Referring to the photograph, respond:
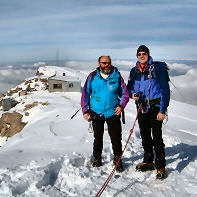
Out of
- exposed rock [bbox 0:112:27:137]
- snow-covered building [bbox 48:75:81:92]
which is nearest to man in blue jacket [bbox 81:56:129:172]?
exposed rock [bbox 0:112:27:137]

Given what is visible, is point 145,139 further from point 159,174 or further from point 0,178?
point 0,178

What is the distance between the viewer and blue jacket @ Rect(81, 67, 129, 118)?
733 centimetres

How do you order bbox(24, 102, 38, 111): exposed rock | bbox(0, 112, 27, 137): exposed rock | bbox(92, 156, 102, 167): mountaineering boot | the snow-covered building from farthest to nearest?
the snow-covered building < bbox(24, 102, 38, 111): exposed rock < bbox(0, 112, 27, 137): exposed rock < bbox(92, 156, 102, 167): mountaineering boot

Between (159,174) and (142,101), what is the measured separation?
1910 millimetres

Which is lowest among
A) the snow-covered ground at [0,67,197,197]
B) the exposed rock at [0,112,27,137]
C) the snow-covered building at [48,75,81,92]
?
the exposed rock at [0,112,27,137]

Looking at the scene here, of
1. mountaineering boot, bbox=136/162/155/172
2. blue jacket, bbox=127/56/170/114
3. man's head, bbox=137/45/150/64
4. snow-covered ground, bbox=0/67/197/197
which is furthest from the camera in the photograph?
mountaineering boot, bbox=136/162/155/172

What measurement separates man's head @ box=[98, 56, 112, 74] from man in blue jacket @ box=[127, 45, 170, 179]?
648mm

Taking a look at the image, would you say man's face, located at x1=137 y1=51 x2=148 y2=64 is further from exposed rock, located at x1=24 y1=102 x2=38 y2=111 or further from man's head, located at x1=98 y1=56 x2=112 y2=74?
exposed rock, located at x1=24 y1=102 x2=38 y2=111

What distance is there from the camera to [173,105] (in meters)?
39.8

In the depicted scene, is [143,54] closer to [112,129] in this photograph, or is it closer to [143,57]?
[143,57]

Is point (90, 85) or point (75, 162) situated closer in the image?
point (90, 85)

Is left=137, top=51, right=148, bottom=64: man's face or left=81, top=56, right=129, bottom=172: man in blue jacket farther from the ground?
left=137, top=51, right=148, bottom=64: man's face

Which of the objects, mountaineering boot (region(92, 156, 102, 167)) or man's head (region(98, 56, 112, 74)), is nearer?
man's head (region(98, 56, 112, 74))

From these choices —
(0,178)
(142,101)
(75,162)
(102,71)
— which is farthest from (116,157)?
(0,178)
